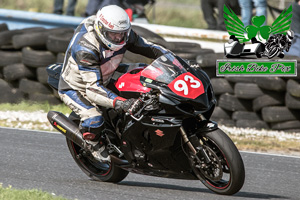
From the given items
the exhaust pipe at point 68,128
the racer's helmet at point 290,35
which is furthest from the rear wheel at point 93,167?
the racer's helmet at point 290,35

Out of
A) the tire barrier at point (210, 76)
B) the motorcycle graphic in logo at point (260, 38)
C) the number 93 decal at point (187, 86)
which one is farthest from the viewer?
the motorcycle graphic in logo at point (260, 38)

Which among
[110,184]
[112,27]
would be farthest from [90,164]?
[112,27]

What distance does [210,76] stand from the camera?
391 inches

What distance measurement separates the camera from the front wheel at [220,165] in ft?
16.1

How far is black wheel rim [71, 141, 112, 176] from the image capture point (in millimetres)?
6098

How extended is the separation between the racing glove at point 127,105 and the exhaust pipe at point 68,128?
699mm

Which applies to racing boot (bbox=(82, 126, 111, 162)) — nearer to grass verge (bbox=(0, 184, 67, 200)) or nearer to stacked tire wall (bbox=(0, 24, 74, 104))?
grass verge (bbox=(0, 184, 67, 200))

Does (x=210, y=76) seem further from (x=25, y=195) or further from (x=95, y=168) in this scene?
(x=25, y=195)

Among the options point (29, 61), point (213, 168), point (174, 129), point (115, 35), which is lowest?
point (29, 61)

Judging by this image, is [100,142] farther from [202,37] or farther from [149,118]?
[202,37]

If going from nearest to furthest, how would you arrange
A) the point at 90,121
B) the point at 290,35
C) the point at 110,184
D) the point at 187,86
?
the point at 187,86 → the point at 90,121 → the point at 110,184 → the point at 290,35

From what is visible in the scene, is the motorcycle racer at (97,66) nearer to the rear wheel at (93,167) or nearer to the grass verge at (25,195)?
the rear wheel at (93,167)

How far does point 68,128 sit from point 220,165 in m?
1.54

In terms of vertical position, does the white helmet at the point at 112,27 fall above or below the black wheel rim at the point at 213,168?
above
